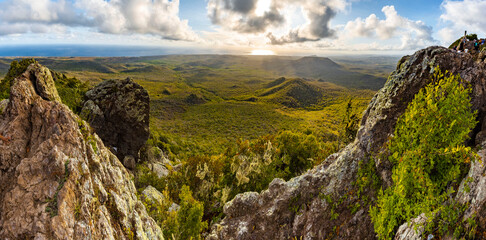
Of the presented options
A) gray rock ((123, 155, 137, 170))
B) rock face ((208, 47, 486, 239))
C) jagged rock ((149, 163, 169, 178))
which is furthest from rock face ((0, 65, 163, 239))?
jagged rock ((149, 163, 169, 178))

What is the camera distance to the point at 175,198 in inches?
1035

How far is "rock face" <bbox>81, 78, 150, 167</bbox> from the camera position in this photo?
27672 mm

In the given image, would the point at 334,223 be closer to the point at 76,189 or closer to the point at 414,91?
the point at 414,91

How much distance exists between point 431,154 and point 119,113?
1238 inches

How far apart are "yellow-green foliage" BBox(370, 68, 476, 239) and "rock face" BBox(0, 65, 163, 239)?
13.4 metres

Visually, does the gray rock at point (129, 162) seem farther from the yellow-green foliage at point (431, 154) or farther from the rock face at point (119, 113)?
the yellow-green foliage at point (431, 154)

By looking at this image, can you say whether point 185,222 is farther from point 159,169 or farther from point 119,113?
point 159,169

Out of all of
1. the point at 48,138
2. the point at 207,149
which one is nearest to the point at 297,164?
the point at 48,138

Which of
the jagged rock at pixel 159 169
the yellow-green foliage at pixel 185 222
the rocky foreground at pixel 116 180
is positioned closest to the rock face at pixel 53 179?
the rocky foreground at pixel 116 180

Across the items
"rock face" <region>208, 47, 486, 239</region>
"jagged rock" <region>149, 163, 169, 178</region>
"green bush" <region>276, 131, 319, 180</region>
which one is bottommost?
"jagged rock" <region>149, 163, 169, 178</region>

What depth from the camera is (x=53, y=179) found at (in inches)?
341

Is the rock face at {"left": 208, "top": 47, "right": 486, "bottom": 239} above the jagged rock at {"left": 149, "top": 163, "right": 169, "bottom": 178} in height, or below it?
above

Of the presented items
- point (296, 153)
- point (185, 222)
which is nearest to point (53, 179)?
point (185, 222)

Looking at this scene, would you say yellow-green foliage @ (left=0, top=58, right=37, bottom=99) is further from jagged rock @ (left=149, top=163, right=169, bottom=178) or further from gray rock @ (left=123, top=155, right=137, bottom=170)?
jagged rock @ (left=149, top=163, right=169, bottom=178)
